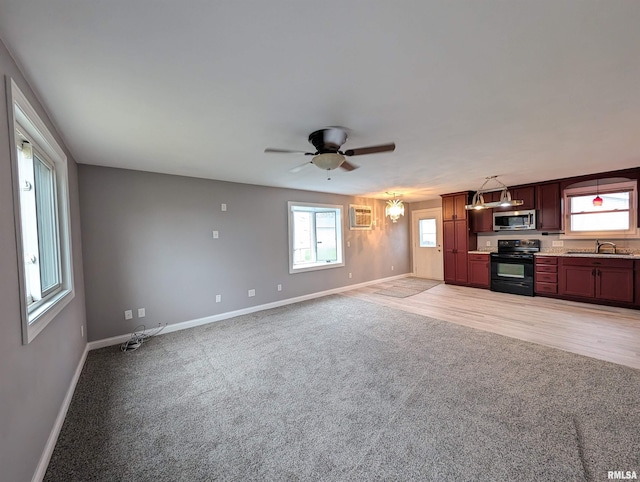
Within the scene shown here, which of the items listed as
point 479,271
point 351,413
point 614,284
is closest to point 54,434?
point 351,413

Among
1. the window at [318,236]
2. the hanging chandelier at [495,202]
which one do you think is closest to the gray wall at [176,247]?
the window at [318,236]

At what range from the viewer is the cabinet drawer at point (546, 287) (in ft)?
A: 17.1

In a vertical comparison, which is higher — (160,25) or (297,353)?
(160,25)

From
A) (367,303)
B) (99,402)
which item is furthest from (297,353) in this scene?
(367,303)

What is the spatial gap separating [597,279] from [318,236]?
5.45 m

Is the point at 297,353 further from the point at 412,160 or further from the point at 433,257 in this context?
the point at 433,257

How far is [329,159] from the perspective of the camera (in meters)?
2.57

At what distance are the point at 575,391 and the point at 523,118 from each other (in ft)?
8.11

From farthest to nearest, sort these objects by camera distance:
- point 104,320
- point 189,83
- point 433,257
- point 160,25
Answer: point 433,257 → point 104,320 → point 189,83 → point 160,25

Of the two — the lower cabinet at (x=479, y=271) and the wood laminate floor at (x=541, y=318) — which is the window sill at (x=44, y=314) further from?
the lower cabinet at (x=479, y=271)

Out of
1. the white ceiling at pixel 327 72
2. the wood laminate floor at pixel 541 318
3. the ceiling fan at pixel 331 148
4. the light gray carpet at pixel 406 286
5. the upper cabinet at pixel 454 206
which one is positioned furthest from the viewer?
the upper cabinet at pixel 454 206

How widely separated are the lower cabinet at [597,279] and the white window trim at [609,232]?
1.92 feet

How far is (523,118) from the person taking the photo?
238 centimetres

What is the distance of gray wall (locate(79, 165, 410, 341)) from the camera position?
351cm
